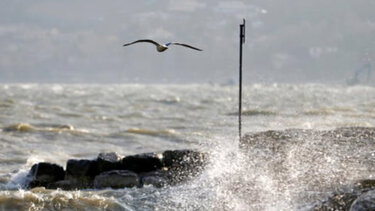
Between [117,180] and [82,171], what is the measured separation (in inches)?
42.7

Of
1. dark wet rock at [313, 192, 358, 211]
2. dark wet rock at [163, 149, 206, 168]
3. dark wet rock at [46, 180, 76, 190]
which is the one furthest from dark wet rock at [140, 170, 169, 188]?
dark wet rock at [313, 192, 358, 211]

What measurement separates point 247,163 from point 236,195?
164 centimetres

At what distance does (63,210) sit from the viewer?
11.0 metres

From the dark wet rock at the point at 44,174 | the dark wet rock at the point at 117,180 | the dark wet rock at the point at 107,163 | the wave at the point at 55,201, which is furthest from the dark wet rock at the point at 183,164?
the dark wet rock at the point at 44,174

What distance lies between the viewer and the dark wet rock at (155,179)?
12.8 metres

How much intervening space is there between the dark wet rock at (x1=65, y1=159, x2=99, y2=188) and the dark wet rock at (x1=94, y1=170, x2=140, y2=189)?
0.43m

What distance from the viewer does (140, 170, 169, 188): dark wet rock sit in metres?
12.8

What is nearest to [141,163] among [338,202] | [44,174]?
[44,174]

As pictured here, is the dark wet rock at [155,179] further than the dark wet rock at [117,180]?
No

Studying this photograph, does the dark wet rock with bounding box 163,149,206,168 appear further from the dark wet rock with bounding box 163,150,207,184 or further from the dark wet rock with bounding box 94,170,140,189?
the dark wet rock with bounding box 94,170,140,189

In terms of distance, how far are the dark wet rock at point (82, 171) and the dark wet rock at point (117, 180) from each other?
1.41 ft

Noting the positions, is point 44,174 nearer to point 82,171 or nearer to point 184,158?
point 82,171

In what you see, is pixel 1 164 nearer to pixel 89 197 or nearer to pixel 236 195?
pixel 89 197

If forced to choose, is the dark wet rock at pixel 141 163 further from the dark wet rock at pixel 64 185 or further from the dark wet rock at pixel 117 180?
the dark wet rock at pixel 64 185
